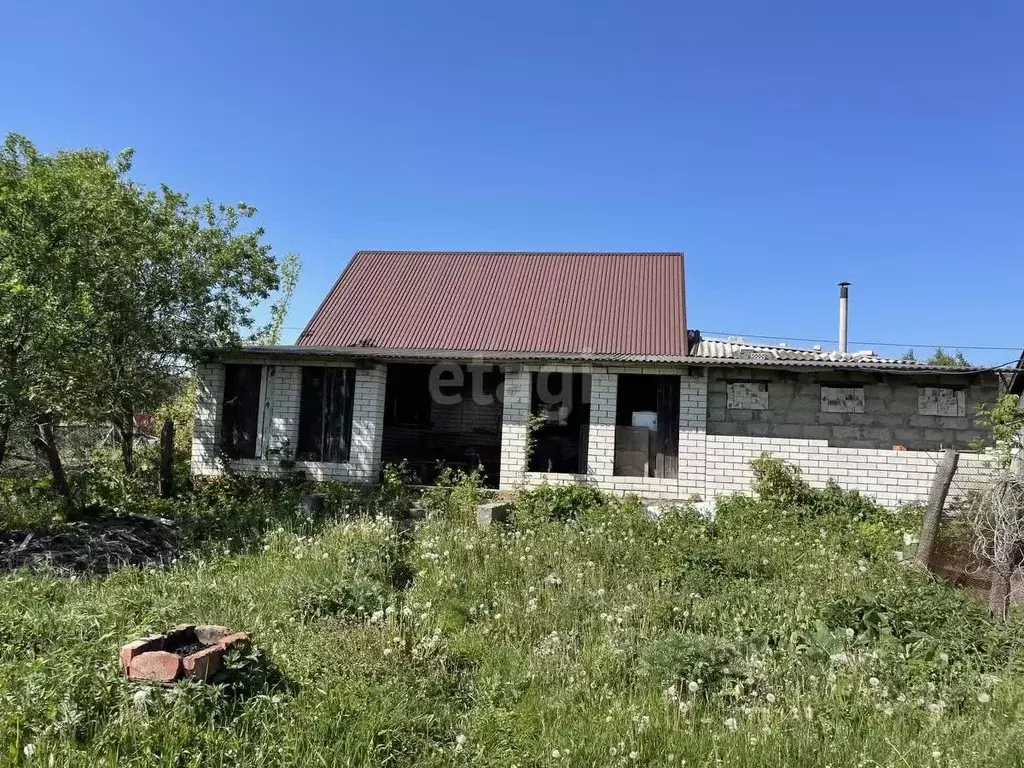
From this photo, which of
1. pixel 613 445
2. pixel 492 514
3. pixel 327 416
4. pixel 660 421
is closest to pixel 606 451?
pixel 613 445

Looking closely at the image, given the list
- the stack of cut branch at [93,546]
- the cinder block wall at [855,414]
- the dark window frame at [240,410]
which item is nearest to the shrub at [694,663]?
the stack of cut branch at [93,546]

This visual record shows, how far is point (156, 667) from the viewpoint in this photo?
3.17 m

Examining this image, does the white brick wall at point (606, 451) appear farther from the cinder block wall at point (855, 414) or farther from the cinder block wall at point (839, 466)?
the cinder block wall at point (855, 414)

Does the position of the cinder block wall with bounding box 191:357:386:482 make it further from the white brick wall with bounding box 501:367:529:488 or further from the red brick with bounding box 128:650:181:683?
the red brick with bounding box 128:650:181:683

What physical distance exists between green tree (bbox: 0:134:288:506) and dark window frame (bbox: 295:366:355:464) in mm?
1713

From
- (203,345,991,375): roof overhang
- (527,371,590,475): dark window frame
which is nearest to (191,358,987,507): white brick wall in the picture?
(203,345,991,375): roof overhang

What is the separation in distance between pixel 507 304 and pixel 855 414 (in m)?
7.56

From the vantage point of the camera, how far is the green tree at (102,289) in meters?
7.14

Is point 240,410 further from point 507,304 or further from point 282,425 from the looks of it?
point 507,304

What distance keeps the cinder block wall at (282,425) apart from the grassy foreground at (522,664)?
4.71 m

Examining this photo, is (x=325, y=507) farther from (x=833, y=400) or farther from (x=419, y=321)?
(x=833, y=400)

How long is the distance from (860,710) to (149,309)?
10.3 metres

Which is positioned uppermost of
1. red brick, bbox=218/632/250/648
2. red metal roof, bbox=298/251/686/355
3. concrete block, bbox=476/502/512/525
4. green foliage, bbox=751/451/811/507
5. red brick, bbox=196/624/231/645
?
red metal roof, bbox=298/251/686/355

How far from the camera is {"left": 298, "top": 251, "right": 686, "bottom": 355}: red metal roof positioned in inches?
527
